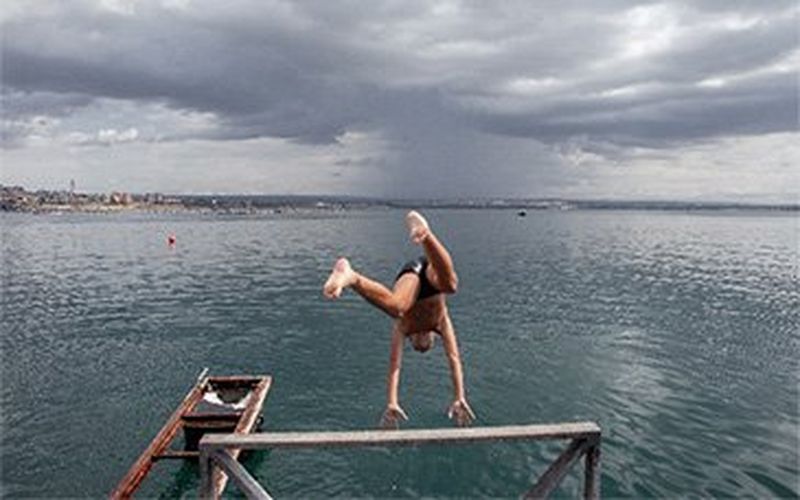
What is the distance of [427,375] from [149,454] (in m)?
15.2

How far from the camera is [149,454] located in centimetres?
1758

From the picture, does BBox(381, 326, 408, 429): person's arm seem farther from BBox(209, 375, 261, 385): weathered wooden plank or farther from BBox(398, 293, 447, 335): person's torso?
BBox(209, 375, 261, 385): weathered wooden plank

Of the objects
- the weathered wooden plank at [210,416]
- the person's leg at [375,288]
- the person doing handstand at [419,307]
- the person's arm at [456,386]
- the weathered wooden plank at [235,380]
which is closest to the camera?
the person's leg at [375,288]

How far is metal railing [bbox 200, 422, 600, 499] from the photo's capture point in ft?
24.0

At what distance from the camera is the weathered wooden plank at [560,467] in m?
7.88

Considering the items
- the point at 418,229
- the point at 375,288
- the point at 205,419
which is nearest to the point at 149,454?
the point at 205,419

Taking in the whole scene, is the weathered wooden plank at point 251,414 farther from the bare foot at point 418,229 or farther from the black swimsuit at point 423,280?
the bare foot at point 418,229

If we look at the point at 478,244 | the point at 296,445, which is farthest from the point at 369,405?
the point at 478,244

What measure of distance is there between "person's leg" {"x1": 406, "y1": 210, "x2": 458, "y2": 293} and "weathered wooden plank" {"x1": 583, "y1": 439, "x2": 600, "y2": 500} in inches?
115

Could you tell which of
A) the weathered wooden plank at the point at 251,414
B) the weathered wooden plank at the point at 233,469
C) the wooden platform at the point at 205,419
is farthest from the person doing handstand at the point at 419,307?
the wooden platform at the point at 205,419

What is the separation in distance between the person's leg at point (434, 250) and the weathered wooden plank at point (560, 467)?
8.99 ft

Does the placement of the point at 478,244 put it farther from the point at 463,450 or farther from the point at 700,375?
the point at 463,450

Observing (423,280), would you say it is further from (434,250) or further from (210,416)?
(210,416)

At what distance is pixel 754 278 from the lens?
6794cm
